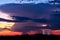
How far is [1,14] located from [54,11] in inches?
16.0

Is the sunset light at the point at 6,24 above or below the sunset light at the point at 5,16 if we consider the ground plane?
below

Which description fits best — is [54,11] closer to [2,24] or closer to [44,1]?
[44,1]
